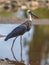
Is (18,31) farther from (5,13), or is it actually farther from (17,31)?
(5,13)

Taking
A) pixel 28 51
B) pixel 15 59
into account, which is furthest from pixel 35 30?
pixel 15 59

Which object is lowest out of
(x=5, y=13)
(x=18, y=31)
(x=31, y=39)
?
(x=5, y=13)

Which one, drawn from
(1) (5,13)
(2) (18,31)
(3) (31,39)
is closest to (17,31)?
(2) (18,31)

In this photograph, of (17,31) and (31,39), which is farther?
(31,39)

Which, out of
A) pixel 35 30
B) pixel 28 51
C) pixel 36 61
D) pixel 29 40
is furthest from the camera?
pixel 35 30

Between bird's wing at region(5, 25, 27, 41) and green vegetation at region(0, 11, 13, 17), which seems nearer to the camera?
bird's wing at region(5, 25, 27, 41)

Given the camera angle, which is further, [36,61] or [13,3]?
[13,3]

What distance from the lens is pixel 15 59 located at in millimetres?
10344

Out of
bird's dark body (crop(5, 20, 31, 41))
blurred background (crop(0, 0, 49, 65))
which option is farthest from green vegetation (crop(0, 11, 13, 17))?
bird's dark body (crop(5, 20, 31, 41))

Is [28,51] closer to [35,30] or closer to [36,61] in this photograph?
[36,61]

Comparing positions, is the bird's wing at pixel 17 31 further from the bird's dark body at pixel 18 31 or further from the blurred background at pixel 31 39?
the blurred background at pixel 31 39

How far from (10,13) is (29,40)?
7970mm

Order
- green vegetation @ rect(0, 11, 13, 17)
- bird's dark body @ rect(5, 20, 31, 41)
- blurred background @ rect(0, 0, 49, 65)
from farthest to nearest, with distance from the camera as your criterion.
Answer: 1. green vegetation @ rect(0, 11, 13, 17)
2. bird's dark body @ rect(5, 20, 31, 41)
3. blurred background @ rect(0, 0, 49, 65)

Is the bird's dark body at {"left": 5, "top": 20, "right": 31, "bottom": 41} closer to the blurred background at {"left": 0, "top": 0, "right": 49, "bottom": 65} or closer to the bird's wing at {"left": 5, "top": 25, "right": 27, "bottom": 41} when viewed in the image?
the bird's wing at {"left": 5, "top": 25, "right": 27, "bottom": 41}
